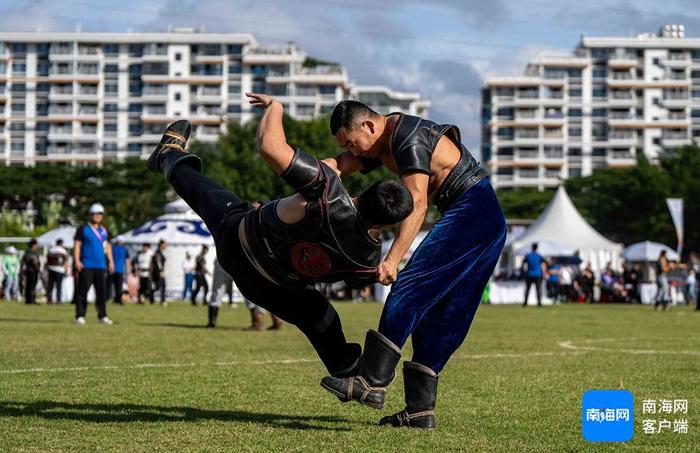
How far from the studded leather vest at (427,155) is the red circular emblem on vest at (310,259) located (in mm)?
779

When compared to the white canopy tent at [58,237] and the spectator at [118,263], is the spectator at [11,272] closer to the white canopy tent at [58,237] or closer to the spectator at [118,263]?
the white canopy tent at [58,237]

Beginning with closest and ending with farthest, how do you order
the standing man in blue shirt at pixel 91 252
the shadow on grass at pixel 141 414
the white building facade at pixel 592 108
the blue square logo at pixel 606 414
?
the blue square logo at pixel 606 414, the shadow on grass at pixel 141 414, the standing man in blue shirt at pixel 91 252, the white building facade at pixel 592 108

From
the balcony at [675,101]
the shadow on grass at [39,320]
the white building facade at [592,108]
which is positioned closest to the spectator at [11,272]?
the shadow on grass at [39,320]

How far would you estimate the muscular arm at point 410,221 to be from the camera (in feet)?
21.5

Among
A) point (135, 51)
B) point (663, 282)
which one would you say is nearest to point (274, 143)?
point (663, 282)

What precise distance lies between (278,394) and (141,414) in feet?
5.52

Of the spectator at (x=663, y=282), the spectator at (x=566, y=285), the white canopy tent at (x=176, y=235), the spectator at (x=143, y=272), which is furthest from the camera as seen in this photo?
the spectator at (x=566, y=285)

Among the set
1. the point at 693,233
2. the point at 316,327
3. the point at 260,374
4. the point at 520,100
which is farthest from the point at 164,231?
the point at 520,100

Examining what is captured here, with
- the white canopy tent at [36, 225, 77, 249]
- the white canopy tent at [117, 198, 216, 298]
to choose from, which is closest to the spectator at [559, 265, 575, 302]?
the white canopy tent at [117, 198, 216, 298]

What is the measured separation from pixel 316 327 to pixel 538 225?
161 feet

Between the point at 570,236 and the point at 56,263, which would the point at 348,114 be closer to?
the point at 56,263

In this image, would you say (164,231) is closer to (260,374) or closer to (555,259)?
(555,259)

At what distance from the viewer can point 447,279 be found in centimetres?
705

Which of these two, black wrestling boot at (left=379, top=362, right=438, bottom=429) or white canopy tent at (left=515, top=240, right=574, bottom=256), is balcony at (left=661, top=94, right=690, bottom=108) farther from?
black wrestling boot at (left=379, top=362, right=438, bottom=429)
